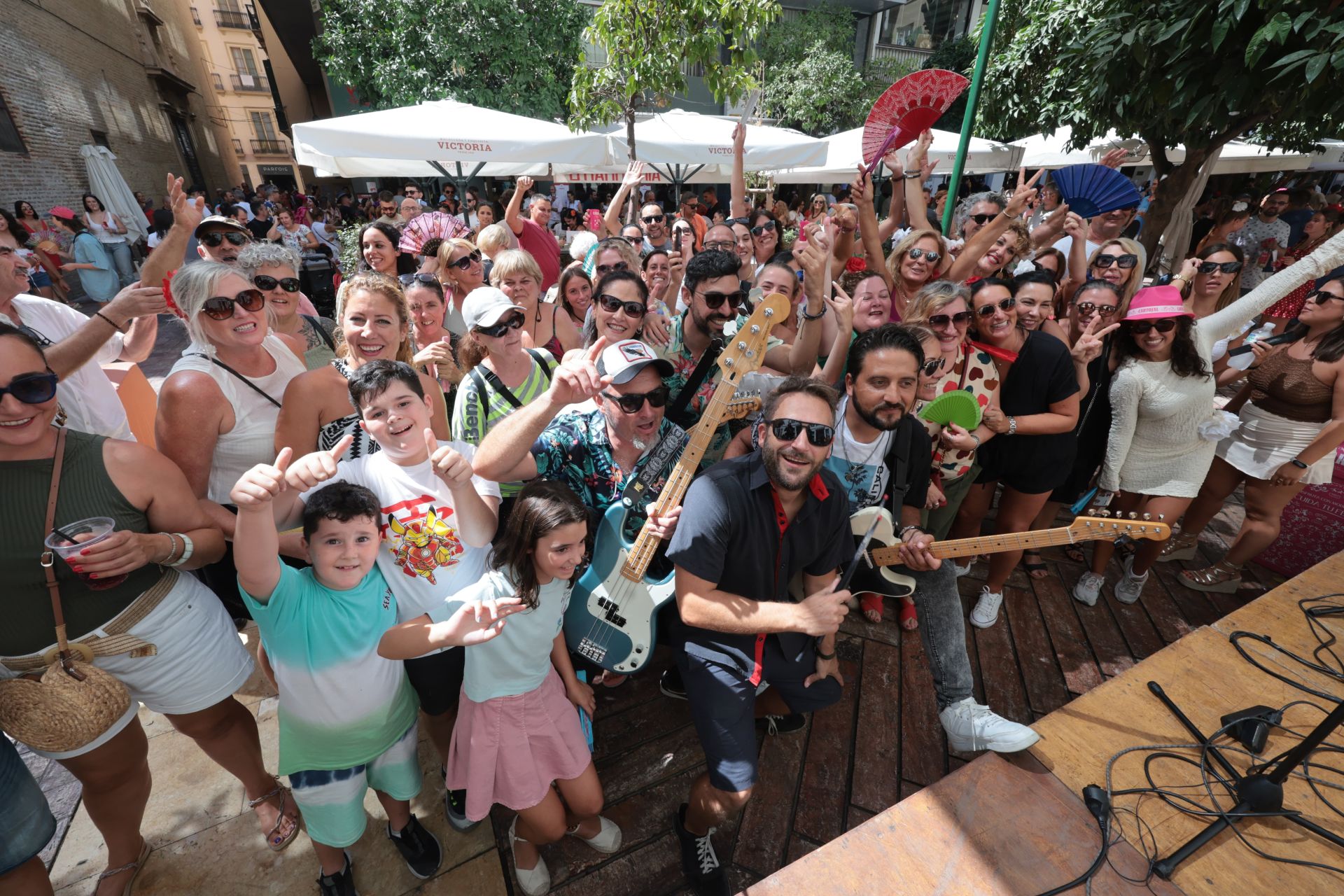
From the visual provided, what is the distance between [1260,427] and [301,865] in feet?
19.3

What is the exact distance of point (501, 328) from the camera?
2791 millimetres

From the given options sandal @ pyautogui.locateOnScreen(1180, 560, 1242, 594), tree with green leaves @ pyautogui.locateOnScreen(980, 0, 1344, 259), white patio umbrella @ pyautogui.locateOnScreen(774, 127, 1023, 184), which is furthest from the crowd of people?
white patio umbrella @ pyautogui.locateOnScreen(774, 127, 1023, 184)

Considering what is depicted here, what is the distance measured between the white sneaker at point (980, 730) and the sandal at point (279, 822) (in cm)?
298

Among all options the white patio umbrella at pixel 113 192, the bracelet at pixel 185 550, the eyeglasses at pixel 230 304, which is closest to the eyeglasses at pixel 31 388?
the bracelet at pixel 185 550

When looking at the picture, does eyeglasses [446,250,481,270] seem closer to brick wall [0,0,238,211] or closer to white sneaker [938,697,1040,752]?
white sneaker [938,697,1040,752]

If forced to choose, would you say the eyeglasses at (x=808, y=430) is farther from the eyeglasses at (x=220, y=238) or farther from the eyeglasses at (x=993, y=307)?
the eyeglasses at (x=220, y=238)

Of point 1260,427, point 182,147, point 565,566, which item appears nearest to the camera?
point 565,566

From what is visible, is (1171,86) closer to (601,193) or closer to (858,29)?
(601,193)

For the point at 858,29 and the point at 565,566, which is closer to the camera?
the point at 565,566

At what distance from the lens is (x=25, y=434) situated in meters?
1.77

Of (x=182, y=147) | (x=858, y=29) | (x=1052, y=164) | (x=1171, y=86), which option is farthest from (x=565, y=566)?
(x=858, y=29)

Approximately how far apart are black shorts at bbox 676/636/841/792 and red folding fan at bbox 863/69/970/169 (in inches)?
154

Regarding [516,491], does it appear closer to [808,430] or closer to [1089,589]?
[808,430]

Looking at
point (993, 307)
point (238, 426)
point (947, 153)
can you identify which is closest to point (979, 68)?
point (993, 307)
